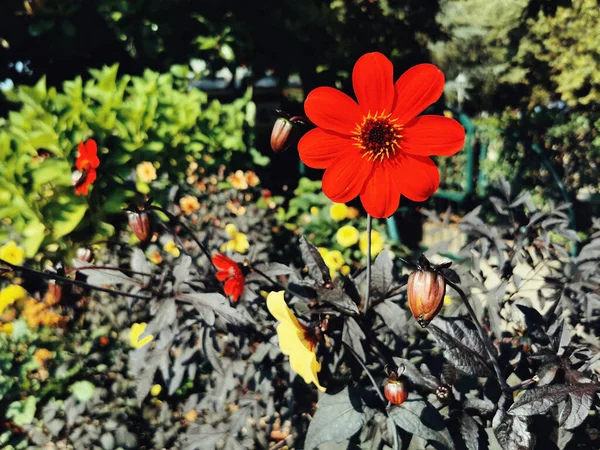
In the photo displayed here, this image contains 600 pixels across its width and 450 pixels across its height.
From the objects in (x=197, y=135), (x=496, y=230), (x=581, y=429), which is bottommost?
(x=581, y=429)

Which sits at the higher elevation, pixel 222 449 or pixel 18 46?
pixel 18 46

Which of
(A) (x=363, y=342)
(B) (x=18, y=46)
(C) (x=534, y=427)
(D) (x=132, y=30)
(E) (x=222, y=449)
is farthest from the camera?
(B) (x=18, y=46)

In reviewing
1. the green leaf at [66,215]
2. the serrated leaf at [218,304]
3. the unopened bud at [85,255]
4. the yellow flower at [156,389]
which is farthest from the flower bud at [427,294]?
the green leaf at [66,215]

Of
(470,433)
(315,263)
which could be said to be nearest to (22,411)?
(315,263)

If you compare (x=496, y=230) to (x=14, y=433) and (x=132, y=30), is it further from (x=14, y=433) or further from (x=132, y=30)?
(x=132, y=30)

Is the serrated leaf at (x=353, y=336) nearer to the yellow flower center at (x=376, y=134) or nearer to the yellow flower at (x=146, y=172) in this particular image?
the yellow flower center at (x=376, y=134)

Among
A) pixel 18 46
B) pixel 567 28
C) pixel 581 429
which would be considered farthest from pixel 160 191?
pixel 567 28

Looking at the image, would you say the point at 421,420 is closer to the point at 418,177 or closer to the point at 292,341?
the point at 292,341
